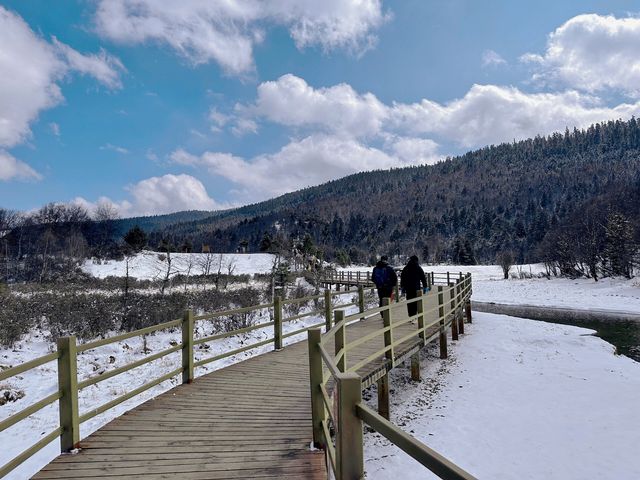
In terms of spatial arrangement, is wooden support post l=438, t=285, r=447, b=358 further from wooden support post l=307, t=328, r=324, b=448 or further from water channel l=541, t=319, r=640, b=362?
wooden support post l=307, t=328, r=324, b=448

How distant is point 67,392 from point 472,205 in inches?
5621

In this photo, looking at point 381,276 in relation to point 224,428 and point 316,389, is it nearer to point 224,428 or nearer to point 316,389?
point 224,428

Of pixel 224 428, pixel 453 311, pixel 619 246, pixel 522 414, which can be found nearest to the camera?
pixel 224 428

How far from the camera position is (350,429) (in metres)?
2.14

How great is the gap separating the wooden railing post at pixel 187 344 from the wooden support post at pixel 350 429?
493cm

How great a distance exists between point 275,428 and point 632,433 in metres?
6.17

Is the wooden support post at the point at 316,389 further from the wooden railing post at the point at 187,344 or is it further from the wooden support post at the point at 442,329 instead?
the wooden support post at the point at 442,329

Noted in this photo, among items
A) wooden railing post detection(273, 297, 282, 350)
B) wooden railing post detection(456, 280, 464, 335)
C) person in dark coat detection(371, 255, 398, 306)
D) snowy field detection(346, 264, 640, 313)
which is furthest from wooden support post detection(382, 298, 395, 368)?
snowy field detection(346, 264, 640, 313)

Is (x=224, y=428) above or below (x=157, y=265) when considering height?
below

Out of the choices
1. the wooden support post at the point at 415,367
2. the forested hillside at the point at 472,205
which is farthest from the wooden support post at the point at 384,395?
the forested hillside at the point at 472,205

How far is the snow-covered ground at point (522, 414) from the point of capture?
5.80 m

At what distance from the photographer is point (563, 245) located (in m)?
44.2

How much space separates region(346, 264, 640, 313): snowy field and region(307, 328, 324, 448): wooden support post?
26589mm

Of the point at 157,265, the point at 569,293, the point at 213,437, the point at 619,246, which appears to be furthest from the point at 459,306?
the point at 157,265
